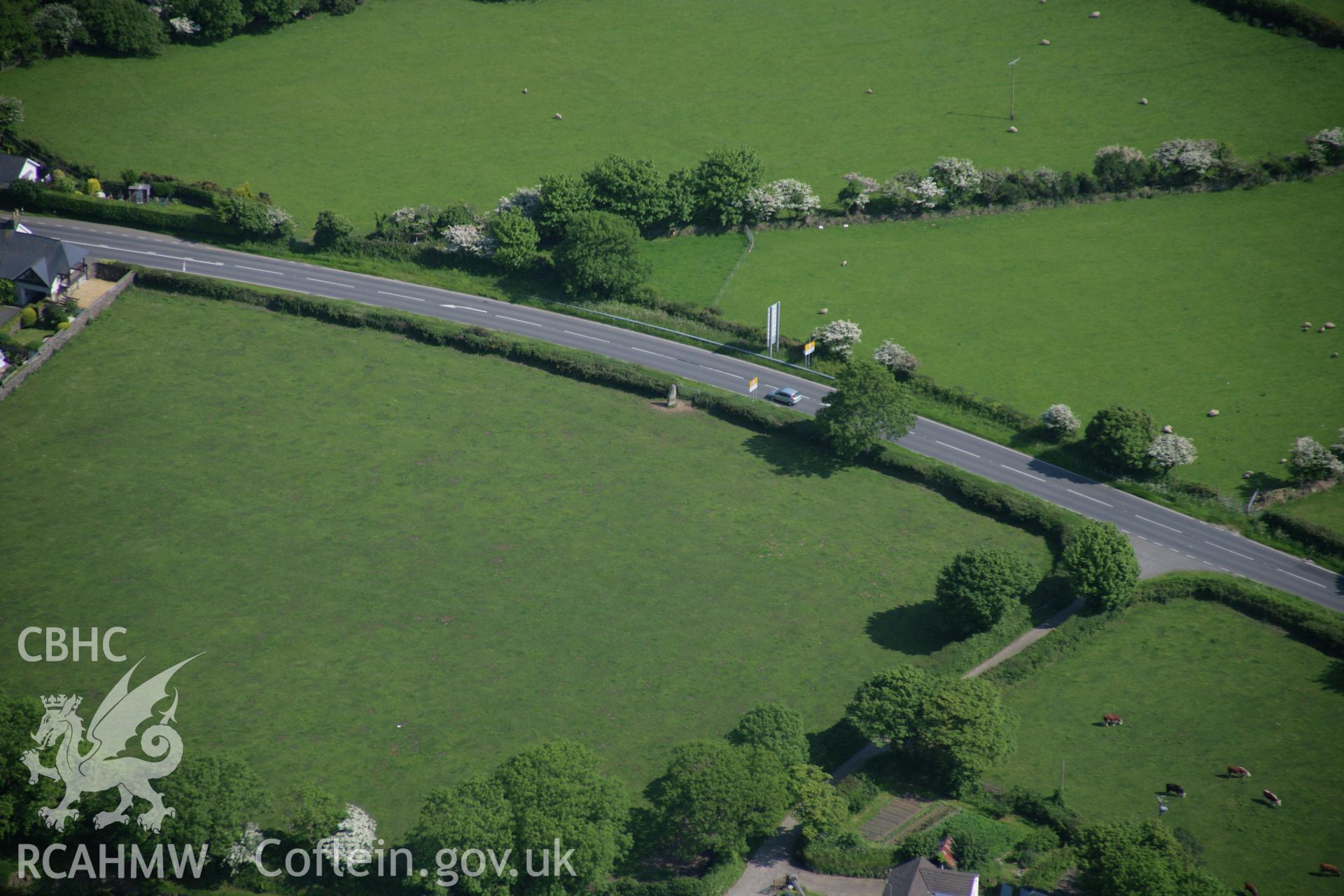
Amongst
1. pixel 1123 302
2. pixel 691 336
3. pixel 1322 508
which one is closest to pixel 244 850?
pixel 691 336

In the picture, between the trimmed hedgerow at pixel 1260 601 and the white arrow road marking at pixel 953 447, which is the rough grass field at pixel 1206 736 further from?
the white arrow road marking at pixel 953 447

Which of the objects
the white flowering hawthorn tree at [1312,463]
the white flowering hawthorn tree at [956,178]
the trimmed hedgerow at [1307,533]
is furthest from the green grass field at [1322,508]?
the white flowering hawthorn tree at [956,178]

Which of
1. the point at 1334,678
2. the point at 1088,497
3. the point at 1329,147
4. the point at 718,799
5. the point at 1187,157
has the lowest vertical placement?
the point at 718,799

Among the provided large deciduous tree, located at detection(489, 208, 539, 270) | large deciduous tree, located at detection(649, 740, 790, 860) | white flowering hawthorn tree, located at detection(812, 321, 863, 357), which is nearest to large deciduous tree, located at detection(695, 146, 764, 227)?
large deciduous tree, located at detection(489, 208, 539, 270)

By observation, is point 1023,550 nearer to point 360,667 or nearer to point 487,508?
point 487,508

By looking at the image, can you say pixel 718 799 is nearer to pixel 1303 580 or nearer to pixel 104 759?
pixel 104 759

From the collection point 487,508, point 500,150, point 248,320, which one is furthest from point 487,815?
point 500,150

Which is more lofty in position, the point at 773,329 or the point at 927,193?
the point at 927,193
